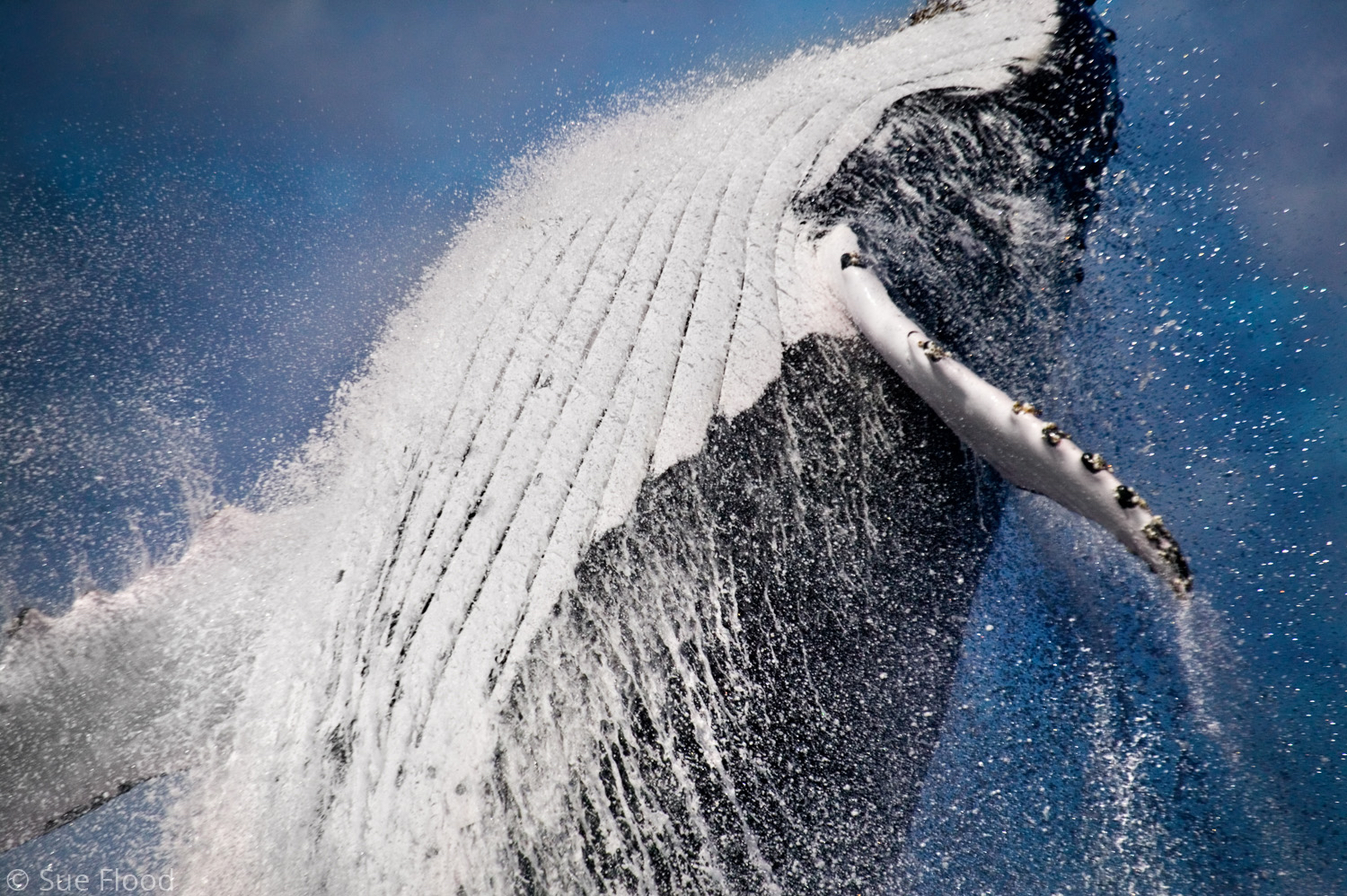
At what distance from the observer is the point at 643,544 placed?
2732mm

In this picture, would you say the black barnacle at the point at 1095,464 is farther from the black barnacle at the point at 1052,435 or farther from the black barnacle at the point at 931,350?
the black barnacle at the point at 931,350

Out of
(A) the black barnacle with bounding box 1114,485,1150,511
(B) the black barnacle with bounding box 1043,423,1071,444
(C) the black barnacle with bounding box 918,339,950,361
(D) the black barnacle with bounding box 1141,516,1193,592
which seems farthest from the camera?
(C) the black barnacle with bounding box 918,339,950,361

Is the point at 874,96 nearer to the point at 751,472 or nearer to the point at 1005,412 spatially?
the point at 1005,412

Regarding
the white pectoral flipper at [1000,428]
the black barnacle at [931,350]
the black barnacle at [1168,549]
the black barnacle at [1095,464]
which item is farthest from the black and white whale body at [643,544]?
the black barnacle at [1168,549]

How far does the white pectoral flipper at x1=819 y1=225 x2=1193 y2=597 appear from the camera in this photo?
90.0 inches

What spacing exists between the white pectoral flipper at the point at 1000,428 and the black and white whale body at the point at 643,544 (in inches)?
Result: 4.7

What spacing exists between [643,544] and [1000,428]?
5.19 ft

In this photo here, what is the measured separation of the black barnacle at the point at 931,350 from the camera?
2.70 meters

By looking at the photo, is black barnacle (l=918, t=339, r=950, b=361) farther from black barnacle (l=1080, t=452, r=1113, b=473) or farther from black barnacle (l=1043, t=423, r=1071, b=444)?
black barnacle (l=1080, t=452, r=1113, b=473)

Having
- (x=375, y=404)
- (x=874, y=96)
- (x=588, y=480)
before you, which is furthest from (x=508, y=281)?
(x=874, y=96)

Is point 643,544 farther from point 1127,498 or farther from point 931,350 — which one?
point 1127,498

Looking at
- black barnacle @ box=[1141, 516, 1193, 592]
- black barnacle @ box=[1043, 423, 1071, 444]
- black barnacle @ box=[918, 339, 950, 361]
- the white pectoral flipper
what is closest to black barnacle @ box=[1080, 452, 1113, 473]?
the white pectoral flipper

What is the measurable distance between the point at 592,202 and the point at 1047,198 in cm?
249

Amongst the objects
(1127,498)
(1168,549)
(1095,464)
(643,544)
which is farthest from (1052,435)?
(643,544)
